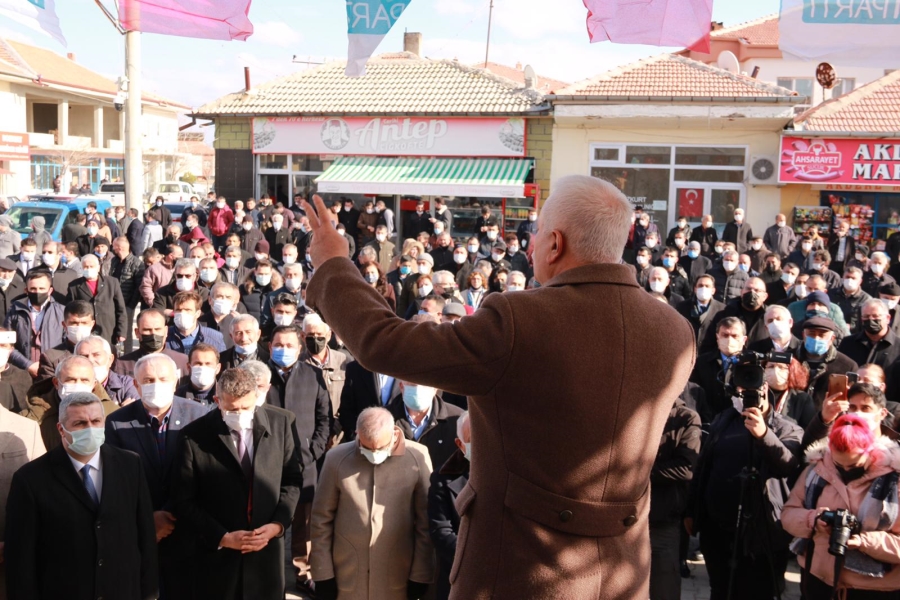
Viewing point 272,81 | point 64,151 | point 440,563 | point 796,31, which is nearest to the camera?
point 796,31

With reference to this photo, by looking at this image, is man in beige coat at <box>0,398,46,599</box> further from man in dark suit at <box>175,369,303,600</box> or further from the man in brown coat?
the man in brown coat

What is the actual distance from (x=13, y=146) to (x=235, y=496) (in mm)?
35962

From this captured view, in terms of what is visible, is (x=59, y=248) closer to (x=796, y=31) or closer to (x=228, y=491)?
(x=228, y=491)

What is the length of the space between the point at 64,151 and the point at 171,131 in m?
19.8

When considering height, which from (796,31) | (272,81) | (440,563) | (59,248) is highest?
(272,81)

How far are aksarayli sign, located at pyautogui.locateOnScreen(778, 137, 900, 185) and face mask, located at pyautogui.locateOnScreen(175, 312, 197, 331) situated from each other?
16.3m

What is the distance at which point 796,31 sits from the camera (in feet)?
13.6

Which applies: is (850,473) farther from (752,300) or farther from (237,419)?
(752,300)

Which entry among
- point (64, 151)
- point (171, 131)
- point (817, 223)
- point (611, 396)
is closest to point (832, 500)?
point (611, 396)

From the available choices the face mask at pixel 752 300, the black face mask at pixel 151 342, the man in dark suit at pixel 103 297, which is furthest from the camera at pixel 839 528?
the man in dark suit at pixel 103 297

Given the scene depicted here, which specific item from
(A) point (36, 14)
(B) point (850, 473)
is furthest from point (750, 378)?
(A) point (36, 14)

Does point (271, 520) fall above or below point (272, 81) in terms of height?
below

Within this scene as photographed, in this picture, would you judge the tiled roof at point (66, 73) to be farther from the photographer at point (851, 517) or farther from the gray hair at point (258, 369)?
the photographer at point (851, 517)

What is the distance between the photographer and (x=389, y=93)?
24703mm
